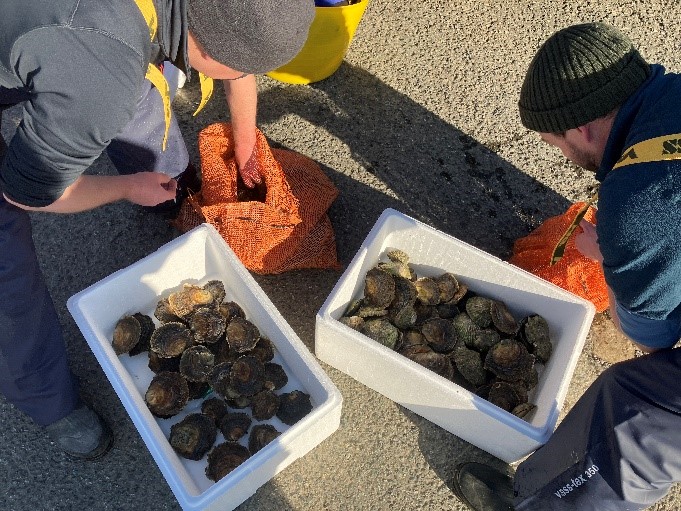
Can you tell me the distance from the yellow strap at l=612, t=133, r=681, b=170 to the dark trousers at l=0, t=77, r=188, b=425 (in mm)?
1470

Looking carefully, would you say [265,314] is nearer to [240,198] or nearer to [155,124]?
[240,198]

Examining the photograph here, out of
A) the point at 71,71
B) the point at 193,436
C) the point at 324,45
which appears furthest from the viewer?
the point at 324,45

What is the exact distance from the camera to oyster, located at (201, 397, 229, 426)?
203 cm

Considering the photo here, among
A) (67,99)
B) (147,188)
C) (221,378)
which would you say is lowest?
(221,378)

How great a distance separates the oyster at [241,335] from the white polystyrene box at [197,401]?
0.07 m

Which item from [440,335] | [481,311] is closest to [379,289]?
[440,335]

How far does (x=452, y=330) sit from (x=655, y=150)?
972 mm

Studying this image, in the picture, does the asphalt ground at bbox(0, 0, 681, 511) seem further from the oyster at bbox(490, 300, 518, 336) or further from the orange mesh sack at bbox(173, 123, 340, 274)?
the oyster at bbox(490, 300, 518, 336)

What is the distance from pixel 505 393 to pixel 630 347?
2.37 ft

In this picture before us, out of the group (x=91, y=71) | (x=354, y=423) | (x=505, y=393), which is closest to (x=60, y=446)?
(x=354, y=423)

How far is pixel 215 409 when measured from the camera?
203cm

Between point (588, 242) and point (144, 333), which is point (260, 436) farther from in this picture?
point (588, 242)

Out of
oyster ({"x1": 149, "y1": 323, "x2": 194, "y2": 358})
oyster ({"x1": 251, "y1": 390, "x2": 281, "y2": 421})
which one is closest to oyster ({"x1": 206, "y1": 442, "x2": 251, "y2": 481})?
oyster ({"x1": 251, "y1": 390, "x2": 281, "y2": 421})

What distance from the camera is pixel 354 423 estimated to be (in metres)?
2.19
